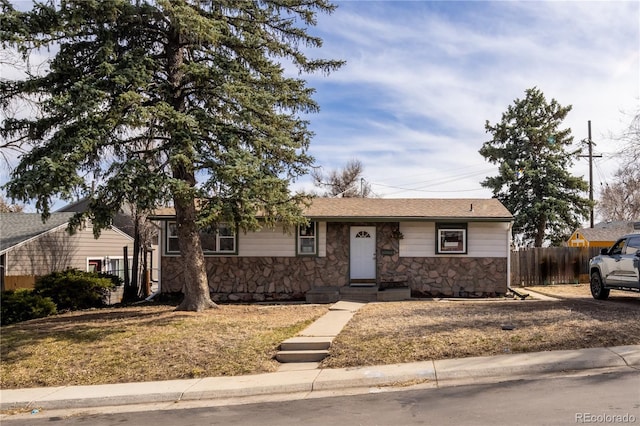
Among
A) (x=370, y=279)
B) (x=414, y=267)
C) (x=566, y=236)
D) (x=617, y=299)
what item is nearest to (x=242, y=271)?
(x=370, y=279)

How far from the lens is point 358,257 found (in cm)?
1864

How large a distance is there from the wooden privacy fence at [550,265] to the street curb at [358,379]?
596 inches

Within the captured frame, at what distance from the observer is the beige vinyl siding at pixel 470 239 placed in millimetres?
18484

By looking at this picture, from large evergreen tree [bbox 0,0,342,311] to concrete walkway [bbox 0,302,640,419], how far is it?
4025 millimetres

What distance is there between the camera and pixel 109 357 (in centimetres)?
1025

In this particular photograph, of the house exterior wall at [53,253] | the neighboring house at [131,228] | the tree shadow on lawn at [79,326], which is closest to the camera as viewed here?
the tree shadow on lawn at [79,326]

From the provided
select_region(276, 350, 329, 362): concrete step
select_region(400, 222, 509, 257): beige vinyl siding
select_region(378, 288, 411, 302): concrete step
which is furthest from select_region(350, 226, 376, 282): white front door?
select_region(276, 350, 329, 362): concrete step

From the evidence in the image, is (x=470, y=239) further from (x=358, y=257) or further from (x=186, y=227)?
Answer: (x=186, y=227)

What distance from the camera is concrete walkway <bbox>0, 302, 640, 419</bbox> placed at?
820 cm

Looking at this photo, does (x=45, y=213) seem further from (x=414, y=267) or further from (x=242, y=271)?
(x=414, y=267)

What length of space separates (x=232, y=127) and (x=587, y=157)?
29.2m

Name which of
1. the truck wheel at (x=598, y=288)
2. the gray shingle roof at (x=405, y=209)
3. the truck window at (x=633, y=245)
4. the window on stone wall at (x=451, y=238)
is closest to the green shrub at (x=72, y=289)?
the gray shingle roof at (x=405, y=209)

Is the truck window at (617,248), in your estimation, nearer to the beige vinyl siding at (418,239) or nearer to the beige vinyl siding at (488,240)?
the beige vinyl siding at (488,240)
